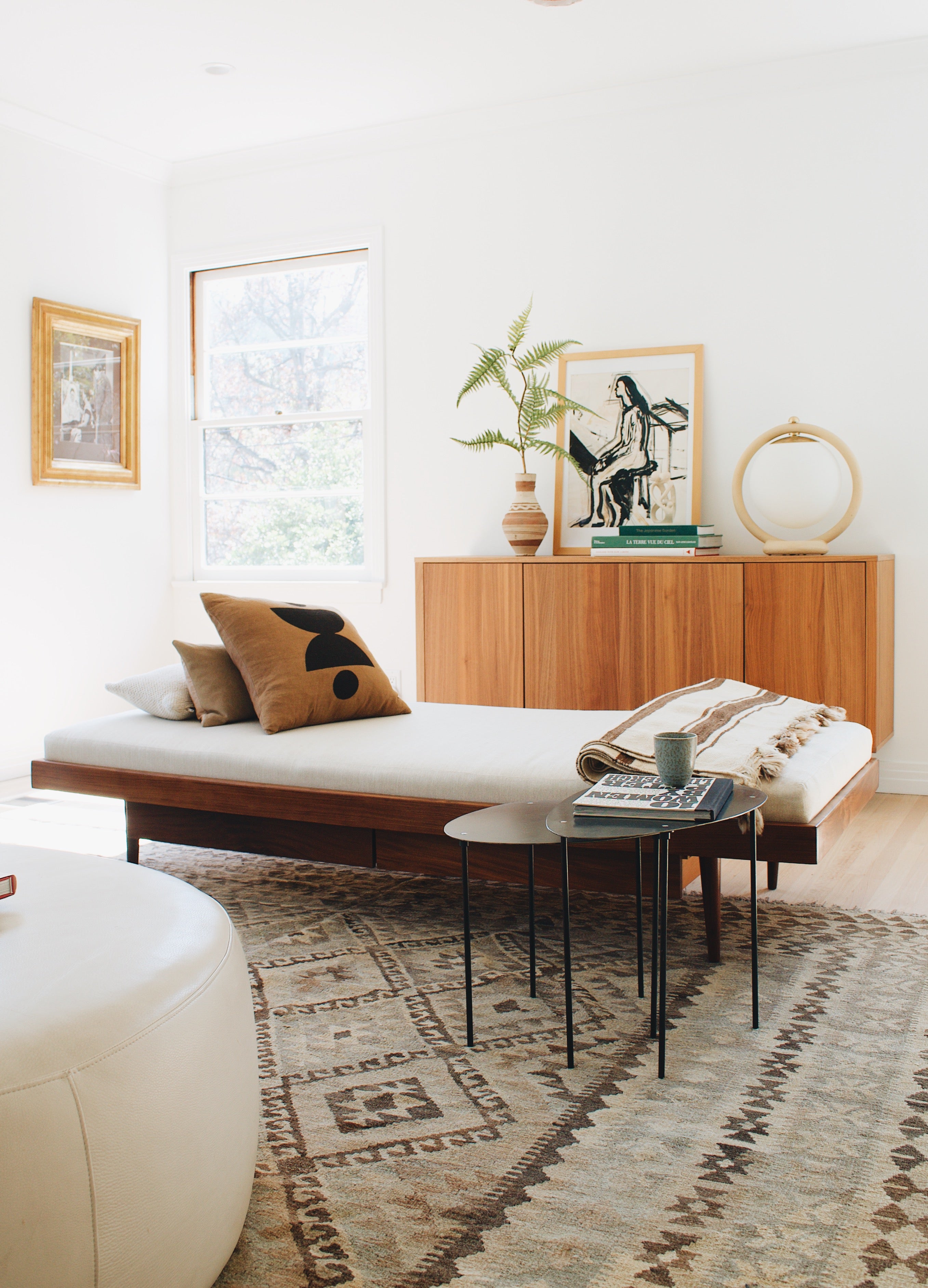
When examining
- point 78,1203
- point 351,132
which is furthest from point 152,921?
point 351,132

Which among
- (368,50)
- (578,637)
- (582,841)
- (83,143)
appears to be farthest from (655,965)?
(83,143)

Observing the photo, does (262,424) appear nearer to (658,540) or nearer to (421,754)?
(658,540)

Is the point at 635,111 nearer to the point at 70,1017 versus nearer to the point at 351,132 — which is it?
the point at 351,132

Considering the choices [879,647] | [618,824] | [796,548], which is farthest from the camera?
[796,548]

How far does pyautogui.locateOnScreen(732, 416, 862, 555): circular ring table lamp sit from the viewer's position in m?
4.07

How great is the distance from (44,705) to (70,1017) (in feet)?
13.3

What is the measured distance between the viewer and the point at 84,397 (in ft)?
16.9

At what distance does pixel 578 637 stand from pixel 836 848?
125cm

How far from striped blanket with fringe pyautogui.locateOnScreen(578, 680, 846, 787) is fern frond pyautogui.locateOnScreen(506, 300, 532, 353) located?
207cm

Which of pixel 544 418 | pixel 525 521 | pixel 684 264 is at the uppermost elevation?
pixel 684 264

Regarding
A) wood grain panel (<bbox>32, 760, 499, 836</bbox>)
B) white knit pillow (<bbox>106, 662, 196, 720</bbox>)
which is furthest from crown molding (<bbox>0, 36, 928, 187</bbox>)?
wood grain panel (<bbox>32, 760, 499, 836</bbox>)

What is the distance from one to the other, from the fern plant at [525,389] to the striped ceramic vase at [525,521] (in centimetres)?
9

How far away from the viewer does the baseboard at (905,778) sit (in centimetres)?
420

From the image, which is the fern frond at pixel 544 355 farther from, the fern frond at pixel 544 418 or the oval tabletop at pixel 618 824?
the oval tabletop at pixel 618 824
